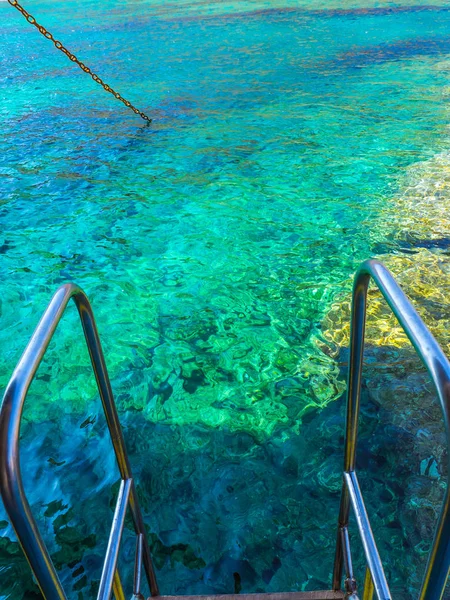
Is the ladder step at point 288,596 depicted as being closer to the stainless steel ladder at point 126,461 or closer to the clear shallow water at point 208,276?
the stainless steel ladder at point 126,461

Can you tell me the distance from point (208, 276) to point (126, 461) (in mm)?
3011

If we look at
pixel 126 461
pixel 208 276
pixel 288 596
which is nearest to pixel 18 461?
pixel 126 461

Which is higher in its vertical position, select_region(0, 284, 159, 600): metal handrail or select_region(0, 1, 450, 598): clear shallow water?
select_region(0, 284, 159, 600): metal handrail

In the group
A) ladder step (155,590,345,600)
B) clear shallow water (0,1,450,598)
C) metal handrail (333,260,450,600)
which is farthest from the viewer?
clear shallow water (0,1,450,598)

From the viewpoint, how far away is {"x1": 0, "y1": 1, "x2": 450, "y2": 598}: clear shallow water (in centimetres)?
245

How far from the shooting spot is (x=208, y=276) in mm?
4547

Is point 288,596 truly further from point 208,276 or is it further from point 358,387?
point 208,276

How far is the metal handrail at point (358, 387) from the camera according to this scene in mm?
743

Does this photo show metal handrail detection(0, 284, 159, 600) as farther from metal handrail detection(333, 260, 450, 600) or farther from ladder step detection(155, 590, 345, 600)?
ladder step detection(155, 590, 345, 600)

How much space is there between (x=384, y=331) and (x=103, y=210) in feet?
11.3

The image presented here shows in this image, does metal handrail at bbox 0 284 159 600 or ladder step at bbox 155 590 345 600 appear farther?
ladder step at bbox 155 590 345 600

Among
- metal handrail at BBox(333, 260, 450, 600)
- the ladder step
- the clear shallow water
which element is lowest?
the clear shallow water

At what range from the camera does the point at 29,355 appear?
0.89 m

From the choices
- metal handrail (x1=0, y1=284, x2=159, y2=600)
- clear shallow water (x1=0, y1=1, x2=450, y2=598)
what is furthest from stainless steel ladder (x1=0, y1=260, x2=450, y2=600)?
clear shallow water (x1=0, y1=1, x2=450, y2=598)
